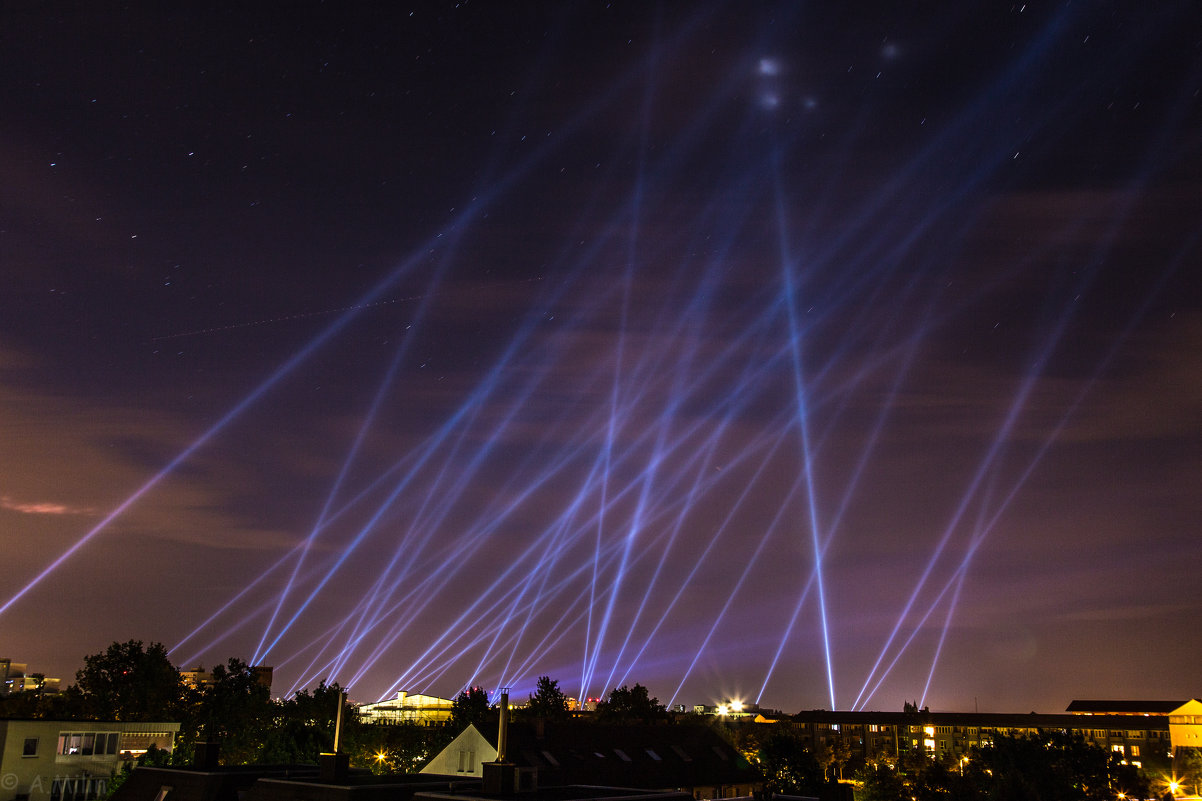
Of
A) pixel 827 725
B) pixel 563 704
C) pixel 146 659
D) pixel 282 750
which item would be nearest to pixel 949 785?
pixel 282 750

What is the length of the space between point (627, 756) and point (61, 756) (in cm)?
3281

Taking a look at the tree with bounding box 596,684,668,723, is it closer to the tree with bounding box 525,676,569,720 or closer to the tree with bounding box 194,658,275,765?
the tree with bounding box 525,676,569,720

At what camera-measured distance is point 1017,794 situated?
3644cm

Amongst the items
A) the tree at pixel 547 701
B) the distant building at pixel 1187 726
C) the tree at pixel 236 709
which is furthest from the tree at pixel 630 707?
the distant building at pixel 1187 726

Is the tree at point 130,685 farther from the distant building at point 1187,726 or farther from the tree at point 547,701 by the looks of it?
the distant building at point 1187,726

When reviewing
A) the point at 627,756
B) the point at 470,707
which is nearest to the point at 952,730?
the point at 470,707

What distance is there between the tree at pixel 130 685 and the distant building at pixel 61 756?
37648 mm

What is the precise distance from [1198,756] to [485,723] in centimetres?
9092

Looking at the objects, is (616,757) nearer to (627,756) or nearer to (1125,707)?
(627,756)

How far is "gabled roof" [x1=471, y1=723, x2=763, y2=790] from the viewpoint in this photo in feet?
176

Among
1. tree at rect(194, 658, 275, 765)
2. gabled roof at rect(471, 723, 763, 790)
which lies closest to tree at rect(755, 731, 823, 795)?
gabled roof at rect(471, 723, 763, 790)

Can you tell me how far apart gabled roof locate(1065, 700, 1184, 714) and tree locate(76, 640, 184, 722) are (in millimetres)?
129937

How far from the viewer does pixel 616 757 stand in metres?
57.1

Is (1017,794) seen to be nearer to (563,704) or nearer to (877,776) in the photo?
(877,776)
